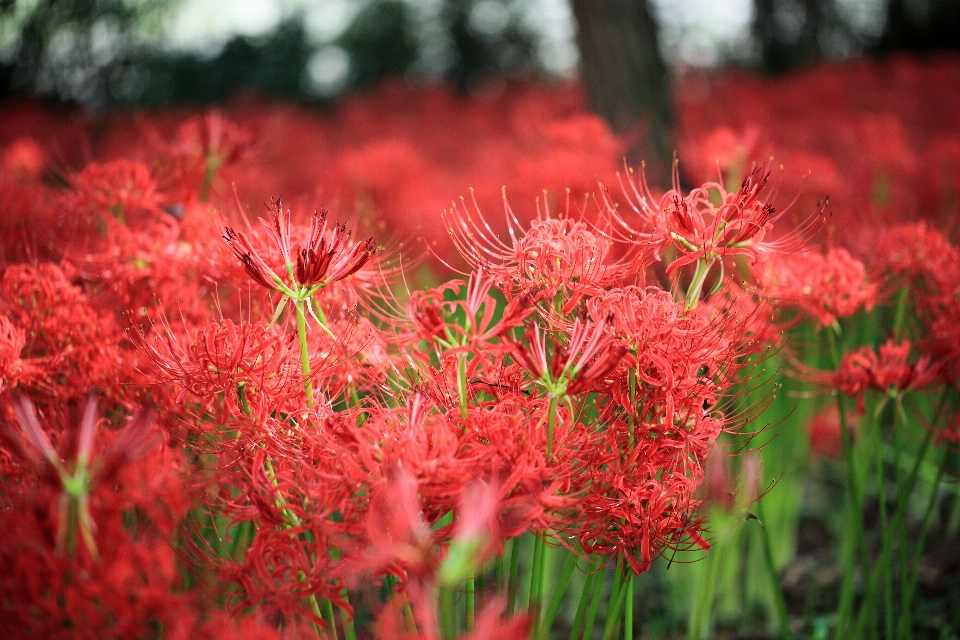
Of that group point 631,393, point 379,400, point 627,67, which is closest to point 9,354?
point 379,400

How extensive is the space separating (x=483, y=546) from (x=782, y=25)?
1042 centimetres

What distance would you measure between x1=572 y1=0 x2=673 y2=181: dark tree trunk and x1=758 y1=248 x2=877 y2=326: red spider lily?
2450mm

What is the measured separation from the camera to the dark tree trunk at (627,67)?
14.1 feet

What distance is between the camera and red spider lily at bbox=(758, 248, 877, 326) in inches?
73.7

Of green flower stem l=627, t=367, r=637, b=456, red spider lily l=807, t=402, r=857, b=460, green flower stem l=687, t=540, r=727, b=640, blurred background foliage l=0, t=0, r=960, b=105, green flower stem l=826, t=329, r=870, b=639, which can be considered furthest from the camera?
blurred background foliage l=0, t=0, r=960, b=105

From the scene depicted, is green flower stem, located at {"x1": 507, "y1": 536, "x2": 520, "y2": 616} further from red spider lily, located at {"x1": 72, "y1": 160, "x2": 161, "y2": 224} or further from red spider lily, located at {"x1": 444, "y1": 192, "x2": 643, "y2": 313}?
red spider lily, located at {"x1": 72, "y1": 160, "x2": 161, "y2": 224}

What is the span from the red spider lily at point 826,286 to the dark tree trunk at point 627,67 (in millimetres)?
2450

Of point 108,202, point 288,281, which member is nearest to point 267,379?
point 288,281

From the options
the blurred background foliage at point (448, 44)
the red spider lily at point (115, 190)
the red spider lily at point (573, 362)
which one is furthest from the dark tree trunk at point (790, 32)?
the red spider lily at point (573, 362)

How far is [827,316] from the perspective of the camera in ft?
6.18

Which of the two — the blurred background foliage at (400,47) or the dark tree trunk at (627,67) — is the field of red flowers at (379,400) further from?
the blurred background foliage at (400,47)

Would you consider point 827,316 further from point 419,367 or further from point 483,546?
point 483,546

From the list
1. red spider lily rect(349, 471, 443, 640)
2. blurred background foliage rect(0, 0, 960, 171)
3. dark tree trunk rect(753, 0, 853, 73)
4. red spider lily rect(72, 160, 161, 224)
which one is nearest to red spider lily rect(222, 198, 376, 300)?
red spider lily rect(349, 471, 443, 640)

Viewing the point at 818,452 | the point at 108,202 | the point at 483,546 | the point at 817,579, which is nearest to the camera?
the point at 483,546
